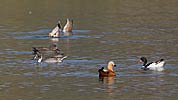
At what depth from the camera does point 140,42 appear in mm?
31016

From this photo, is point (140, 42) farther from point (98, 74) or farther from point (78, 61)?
point (98, 74)

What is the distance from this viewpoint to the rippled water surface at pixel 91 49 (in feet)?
68.1

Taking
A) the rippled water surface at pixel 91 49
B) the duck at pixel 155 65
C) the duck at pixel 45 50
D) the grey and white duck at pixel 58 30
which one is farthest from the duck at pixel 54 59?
the grey and white duck at pixel 58 30

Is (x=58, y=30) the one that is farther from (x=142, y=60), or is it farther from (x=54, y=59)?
(x=142, y=60)

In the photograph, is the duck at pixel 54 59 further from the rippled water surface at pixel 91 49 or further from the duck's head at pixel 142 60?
the duck's head at pixel 142 60

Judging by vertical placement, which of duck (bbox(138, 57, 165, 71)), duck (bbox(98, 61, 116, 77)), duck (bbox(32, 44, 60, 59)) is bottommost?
duck (bbox(98, 61, 116, 77))

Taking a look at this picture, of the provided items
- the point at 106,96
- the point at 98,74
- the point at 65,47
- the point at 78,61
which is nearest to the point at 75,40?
the point at 65,47

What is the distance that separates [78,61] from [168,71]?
3597 millimetres

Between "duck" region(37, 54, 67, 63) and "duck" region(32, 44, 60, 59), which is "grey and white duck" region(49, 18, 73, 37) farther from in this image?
"duck" region(37, 54, 67, 63)

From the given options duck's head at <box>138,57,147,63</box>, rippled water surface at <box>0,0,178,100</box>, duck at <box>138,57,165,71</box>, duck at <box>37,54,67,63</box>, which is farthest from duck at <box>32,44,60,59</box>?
duck at <box>138,57,165,71</box>

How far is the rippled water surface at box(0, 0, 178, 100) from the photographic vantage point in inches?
818

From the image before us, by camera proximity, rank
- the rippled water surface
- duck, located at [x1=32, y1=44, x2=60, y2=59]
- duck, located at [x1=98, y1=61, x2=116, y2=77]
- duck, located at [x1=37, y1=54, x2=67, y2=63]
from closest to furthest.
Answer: the rippled water surface, duck, located at [x1=98, y1=61, x2=116, y2=77], duck, located at [x1=37, y1=54, x2=67, y2=63], duck, located at [x1=32, y1=44, x2=60, y2=59]

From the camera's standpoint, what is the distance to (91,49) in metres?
29.1

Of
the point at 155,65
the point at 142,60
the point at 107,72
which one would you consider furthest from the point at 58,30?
the point at 107,72
